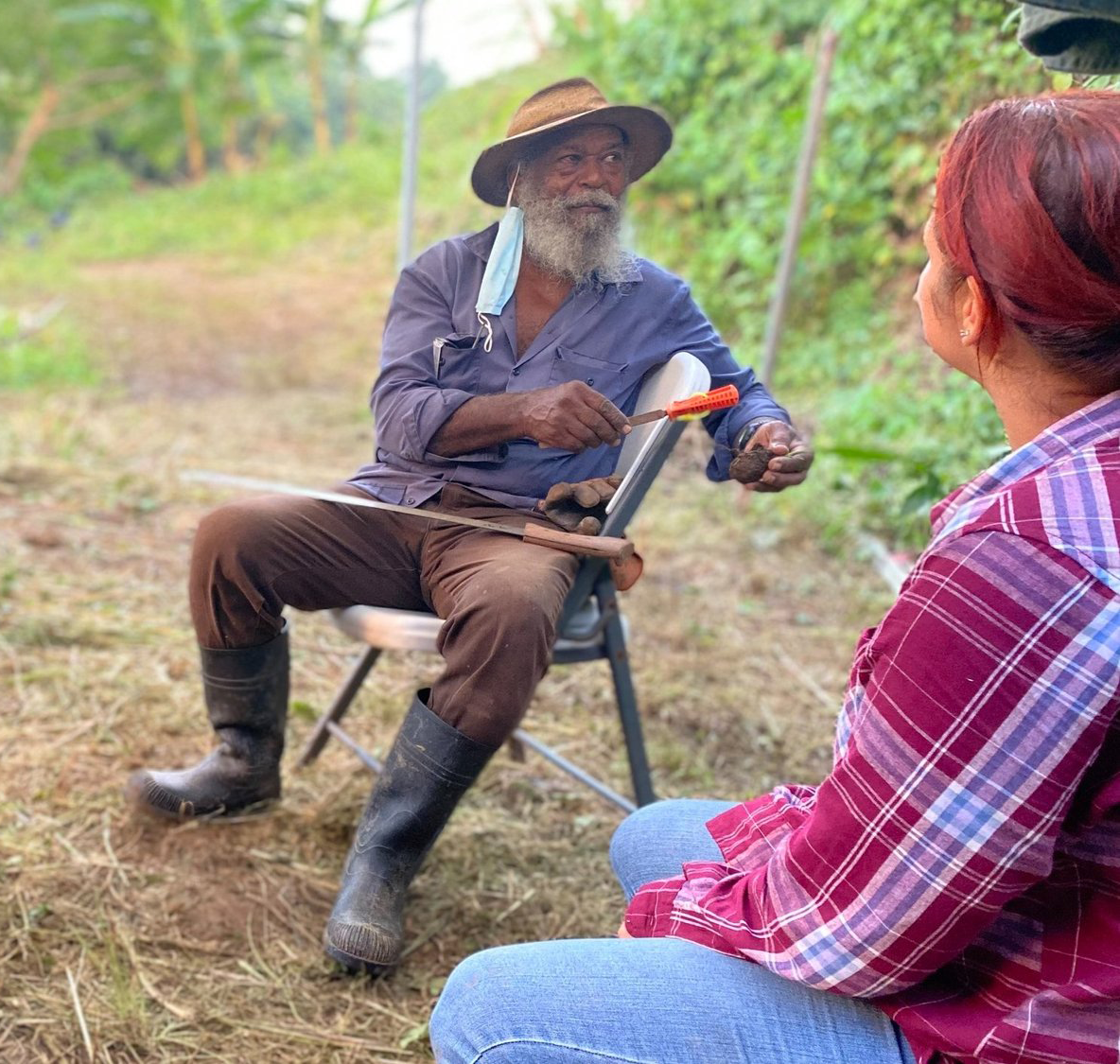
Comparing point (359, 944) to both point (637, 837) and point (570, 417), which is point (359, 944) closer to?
point (637, 837)

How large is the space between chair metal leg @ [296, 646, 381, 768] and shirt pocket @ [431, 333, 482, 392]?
0.71 meters

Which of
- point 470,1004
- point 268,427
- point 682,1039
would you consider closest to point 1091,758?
point 682,1039

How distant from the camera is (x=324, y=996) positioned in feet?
6.90

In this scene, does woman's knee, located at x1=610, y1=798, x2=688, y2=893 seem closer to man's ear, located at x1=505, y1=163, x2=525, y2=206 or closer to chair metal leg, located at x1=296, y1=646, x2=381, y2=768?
chair metal leg, located at x1=296, y1=646, x2=381, y2=768

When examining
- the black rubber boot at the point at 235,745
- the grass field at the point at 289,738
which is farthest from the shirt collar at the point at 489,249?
the grass field at the point at 289,738

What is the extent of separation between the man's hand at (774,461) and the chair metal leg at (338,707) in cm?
97

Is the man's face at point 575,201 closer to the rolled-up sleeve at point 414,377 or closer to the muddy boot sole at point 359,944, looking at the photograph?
the rolled-up sleeve at point 414,377

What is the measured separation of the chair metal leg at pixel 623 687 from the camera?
2.40 m

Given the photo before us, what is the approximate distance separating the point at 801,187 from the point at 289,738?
338 centimetres

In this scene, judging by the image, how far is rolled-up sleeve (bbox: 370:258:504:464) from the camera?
2.09m

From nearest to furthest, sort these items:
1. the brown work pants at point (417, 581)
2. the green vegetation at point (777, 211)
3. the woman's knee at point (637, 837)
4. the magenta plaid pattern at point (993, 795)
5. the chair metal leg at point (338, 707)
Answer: the magenta plaid pattern at point (993, 795) < the woman's knee at point (637, 837) < the brown work pants at point (417, 581) < the chair metal leg at point (338, 707) < the green vegetation at point (777, 211)

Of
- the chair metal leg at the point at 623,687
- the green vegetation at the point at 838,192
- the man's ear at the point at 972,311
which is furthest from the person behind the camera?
the green vegetation at the point at 838,192

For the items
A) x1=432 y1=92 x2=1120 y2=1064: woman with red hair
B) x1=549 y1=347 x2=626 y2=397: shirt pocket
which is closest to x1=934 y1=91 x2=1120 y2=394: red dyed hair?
x1=432 y1=92 x2=1120 y2=1064: woman with red hair

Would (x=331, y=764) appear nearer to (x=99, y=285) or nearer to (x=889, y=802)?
(x=889, y=802)
